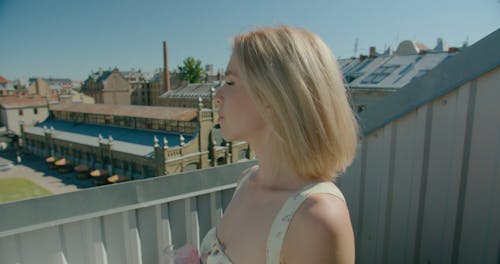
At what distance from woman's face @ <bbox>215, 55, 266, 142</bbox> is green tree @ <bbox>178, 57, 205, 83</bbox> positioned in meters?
47.4

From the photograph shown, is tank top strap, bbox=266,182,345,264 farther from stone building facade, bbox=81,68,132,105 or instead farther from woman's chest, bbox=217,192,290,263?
stone building facade, bbox=81,68,132,105

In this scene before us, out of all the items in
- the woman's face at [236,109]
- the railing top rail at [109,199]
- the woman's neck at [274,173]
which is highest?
the woman's face at [236,109]

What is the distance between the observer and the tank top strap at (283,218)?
0.87 metres

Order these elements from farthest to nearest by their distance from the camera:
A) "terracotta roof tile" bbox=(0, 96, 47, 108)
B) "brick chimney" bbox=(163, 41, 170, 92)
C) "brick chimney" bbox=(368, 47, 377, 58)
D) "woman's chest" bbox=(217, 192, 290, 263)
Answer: "brick chimney" bbox=(163, 41, 170, 92) < "terracotta roof tile" bbox=(0, 96, 47, 108) < "brick chimney" bbox=(368, 47, 377, 58) < "woman's chest" bbox=(217, 192, 290, 263)

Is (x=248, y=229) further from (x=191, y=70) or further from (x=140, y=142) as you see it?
(x=191, y=70)

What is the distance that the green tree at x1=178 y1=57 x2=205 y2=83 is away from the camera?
47.0 metres

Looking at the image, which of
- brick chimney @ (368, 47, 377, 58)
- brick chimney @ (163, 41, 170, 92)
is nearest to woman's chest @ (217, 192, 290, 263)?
brick chimney @ (368, 47, 377, 58)

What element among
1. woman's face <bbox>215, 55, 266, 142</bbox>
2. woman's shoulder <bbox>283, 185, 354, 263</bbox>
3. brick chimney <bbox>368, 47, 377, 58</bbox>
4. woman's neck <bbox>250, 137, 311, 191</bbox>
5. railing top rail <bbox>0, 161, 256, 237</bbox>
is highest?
brick chimney <bbox>368, 47, 377, 58</bbox>

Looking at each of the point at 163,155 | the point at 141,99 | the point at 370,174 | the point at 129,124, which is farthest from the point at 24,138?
the point at 370,174

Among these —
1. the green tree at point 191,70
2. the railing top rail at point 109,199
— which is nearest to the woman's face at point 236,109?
the railing top rail at point 109,199

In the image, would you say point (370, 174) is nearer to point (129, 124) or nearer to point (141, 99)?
point (129, 124)

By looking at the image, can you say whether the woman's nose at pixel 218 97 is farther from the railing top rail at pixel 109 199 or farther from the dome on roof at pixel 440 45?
the dome on roof at pixel 440 45

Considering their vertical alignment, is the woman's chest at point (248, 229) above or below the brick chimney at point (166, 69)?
below

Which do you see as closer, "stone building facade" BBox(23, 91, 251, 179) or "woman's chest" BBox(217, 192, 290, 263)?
"woman's chest" BBox(217, 192, 290, 263)
